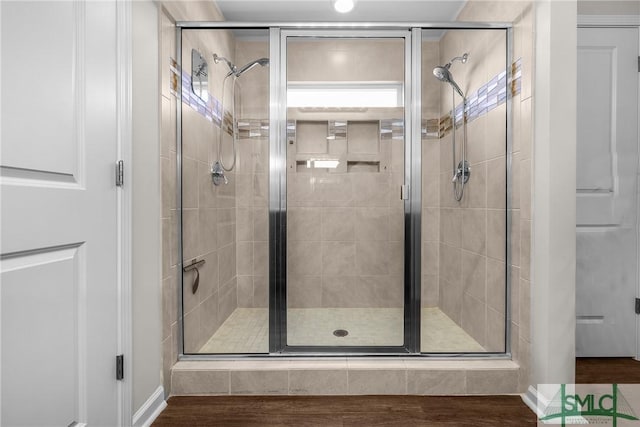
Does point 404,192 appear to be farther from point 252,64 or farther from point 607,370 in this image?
point 607,370

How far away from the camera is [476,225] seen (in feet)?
6.93

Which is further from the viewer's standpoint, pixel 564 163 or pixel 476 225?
pixel 476 225

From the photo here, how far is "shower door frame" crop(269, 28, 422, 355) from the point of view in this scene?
76.2 inches

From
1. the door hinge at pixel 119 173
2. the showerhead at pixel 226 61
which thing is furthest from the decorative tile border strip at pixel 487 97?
the door hinge at pixel 119 173

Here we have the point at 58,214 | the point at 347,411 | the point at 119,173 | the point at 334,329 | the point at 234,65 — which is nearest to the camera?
the point at 58,214

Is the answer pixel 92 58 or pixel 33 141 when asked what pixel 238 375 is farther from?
pixel 92 58

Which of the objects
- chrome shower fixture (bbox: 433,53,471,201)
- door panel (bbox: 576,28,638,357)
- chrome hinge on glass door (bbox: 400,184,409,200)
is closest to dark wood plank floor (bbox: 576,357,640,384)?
door panel (bbox: 576,28,638,357)

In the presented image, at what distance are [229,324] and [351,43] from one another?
1751 millimetres

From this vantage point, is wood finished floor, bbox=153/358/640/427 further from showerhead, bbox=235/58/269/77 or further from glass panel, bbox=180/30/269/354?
showerhead, bbox=235/58/269/77

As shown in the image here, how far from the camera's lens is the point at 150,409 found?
158 centimetres

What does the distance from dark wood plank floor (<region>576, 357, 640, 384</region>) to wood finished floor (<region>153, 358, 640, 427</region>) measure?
608mm

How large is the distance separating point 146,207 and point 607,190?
2755mm

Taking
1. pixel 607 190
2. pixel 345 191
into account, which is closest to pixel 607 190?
pixel 607 190

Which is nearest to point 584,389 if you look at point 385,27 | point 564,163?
point 564,163
